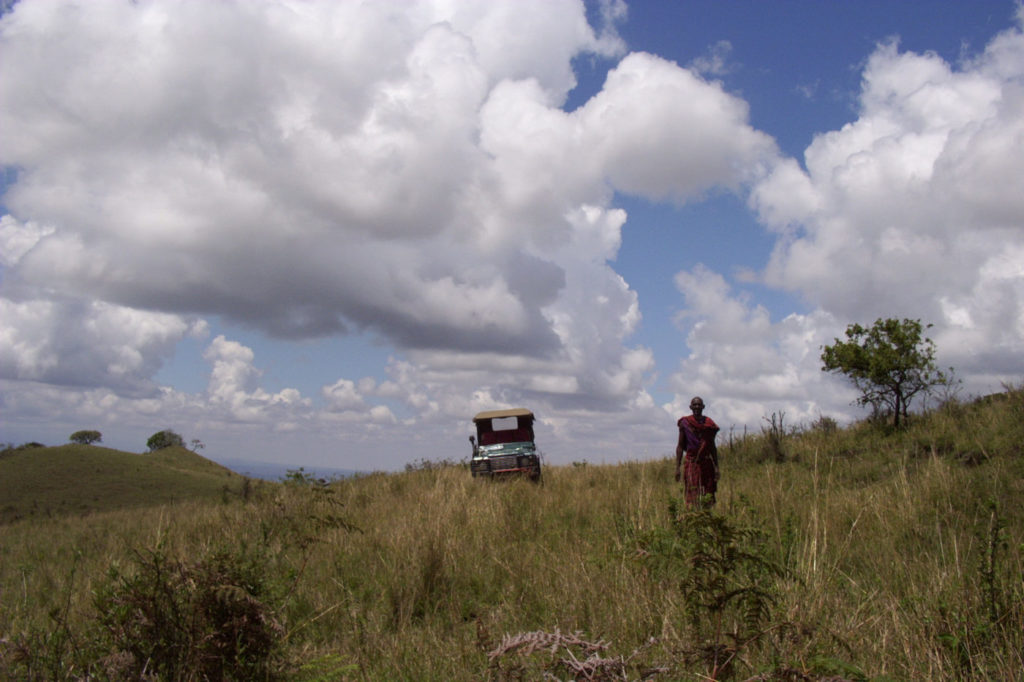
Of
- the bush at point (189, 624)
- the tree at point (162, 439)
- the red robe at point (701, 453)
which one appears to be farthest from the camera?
the tree at point (162, 439)

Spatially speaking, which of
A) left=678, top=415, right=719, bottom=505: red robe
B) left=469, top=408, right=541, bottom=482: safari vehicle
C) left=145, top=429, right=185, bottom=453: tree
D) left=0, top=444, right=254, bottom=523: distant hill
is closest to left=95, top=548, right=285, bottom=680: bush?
left=678, top=415, right=719, bottom=505: red robe

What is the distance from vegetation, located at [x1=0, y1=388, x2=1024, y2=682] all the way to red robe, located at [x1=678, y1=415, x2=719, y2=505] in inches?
25.2

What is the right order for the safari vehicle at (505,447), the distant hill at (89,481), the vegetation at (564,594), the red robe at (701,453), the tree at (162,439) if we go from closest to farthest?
the vegetation at (564,594), the red robe at (701,453), the safari vehicle at (505,447), the distant hill at (89,481), the tree at (162,439)

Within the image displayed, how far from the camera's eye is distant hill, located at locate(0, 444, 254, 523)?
23062 mm

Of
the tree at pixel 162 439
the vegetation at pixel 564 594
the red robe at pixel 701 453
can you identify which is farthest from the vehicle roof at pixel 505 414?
the tree at pixel 162 439

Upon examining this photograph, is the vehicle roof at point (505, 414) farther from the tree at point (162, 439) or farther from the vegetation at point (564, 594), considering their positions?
the tree at point (162, 439)

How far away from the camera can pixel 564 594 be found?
4.45 meters

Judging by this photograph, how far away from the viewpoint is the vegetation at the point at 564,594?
2.55 metres

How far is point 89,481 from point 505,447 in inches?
837

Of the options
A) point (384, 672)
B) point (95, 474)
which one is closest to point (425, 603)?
point (384, 672)

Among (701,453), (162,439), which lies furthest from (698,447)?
(162,439)

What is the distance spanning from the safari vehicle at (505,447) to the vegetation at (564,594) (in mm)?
6512

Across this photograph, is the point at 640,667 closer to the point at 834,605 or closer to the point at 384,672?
the point at 384,672

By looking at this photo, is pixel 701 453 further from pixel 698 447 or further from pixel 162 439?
pixel 162 439
